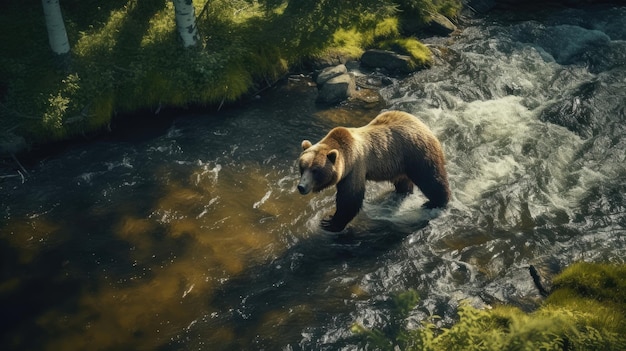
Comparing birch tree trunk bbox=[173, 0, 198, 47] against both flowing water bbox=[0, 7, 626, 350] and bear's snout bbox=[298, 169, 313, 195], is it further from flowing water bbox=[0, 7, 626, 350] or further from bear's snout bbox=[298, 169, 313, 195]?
bear's snout bbox=[298, 169, 313, 195]

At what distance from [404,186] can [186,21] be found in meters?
6.74

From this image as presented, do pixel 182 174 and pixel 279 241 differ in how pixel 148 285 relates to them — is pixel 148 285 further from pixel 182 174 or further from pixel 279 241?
pixel 182 174

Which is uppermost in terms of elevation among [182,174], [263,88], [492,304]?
[263,88]

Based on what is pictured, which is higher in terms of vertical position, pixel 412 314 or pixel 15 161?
pixel 15 161

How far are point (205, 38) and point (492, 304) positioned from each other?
9.96 metres

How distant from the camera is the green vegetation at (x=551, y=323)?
223 inches

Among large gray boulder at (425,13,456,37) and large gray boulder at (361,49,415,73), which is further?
large gray boulder at (425,13,456,37)

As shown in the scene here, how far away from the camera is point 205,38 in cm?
1439

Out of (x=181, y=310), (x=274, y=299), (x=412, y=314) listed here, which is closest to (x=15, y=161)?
(x=181, y=310)

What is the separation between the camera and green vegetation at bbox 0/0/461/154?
12.5 m

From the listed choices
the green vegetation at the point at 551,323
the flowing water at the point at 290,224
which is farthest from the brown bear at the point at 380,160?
the green vegetation at the point at 551,323

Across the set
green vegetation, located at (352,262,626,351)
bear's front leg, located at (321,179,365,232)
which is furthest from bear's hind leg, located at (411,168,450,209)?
green vegetation, located at (352,262,626,351)

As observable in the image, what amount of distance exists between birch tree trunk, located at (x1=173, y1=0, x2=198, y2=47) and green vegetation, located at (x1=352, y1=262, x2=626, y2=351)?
875 cm

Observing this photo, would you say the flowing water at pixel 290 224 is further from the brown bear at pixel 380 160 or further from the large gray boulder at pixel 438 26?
the large gray boulder at pixel 438 26
